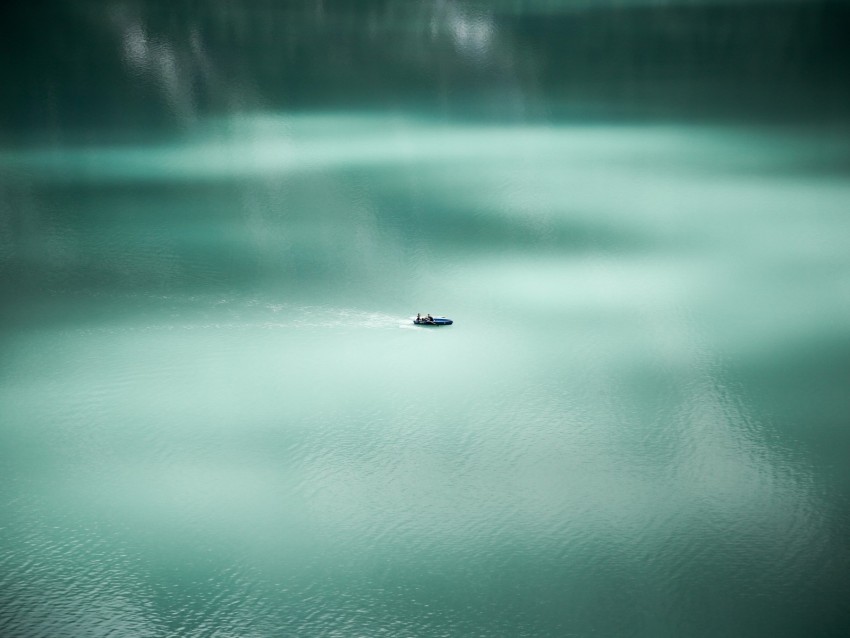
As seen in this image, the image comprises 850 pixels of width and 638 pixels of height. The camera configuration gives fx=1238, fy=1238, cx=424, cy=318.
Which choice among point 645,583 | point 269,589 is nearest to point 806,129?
point 645,583

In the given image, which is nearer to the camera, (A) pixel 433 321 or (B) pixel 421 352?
(B) pixel 421 352

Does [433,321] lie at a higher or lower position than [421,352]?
higher

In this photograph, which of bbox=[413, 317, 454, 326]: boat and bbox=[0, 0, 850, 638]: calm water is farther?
bbox=[413, 317, 454, 326]: boat

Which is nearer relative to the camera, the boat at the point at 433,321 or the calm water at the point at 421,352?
the calm water at the point at 421,352

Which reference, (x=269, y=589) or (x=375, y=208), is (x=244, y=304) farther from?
(x=269, y=589)
